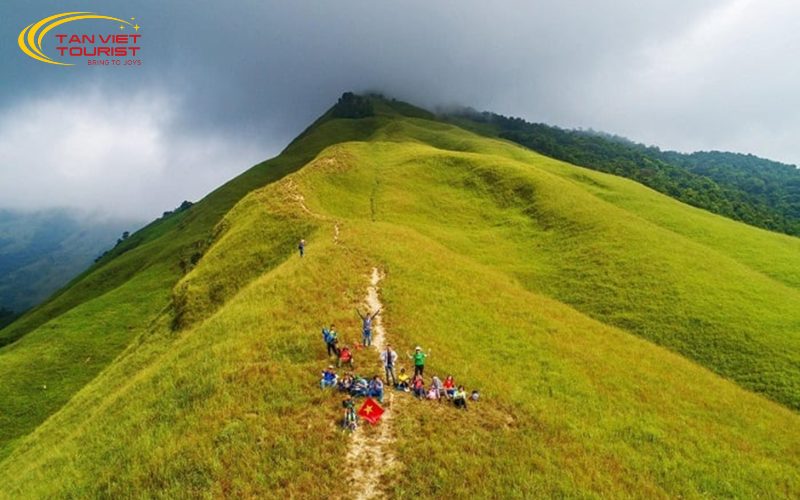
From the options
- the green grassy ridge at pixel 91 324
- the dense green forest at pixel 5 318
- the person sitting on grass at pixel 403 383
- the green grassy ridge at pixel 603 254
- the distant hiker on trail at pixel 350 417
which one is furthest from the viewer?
the dense green forest at pixel 5 318

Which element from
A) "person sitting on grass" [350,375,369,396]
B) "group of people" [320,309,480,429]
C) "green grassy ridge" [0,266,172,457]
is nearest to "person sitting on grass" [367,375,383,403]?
"group of people" [320,309,480,429]

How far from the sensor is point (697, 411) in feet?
103

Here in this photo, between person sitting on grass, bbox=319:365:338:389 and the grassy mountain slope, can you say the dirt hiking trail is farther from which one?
person sitting on grass, bbox=319:365:338:389

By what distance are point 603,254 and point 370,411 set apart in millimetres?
48819

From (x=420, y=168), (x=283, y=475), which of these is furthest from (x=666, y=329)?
(x=420, y=168)

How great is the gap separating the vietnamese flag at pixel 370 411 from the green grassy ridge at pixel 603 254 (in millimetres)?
34256

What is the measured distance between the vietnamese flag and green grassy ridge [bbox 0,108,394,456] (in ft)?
108

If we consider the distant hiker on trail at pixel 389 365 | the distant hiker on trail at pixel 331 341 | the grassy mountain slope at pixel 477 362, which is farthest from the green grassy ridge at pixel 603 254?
the distant hiker on trail at pixel 331 341

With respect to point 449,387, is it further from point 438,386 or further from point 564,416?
point 564,416

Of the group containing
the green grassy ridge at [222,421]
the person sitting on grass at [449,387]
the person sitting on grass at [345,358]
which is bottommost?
the green grassy ridge at [222,421]

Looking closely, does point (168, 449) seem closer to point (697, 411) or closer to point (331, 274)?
point (331, 274)

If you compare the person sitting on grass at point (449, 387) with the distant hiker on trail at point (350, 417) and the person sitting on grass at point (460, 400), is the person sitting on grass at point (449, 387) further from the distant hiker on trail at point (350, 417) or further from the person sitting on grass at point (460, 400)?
the distant hiker on trail at point (350, 417)

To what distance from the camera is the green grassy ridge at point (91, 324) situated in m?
58.2

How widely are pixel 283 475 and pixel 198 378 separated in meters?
10.7
